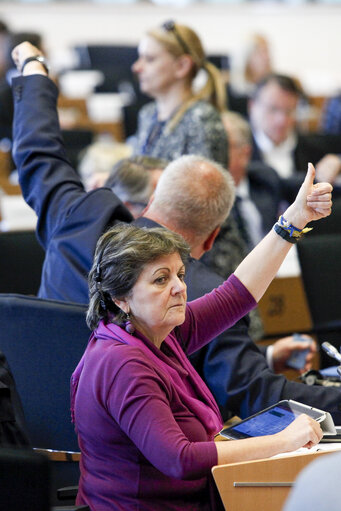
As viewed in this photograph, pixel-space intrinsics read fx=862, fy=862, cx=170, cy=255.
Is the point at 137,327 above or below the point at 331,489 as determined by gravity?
below

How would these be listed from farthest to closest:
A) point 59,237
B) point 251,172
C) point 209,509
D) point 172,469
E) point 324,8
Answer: point 324,8, point 251,172, point 59,237, point 209,509, point 172,469

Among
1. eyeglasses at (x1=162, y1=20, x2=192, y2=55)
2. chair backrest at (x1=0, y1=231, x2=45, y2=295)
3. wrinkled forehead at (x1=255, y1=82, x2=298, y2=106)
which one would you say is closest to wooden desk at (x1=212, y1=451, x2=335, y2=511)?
chair backrest at (x1=0, y1=231, x2=45, y2=295)

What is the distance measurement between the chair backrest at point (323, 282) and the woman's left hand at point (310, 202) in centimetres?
132

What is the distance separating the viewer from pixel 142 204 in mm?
2887

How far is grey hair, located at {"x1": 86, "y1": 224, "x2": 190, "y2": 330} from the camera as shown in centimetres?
179

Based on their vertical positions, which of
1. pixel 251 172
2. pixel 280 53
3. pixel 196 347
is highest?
pixel 196 347

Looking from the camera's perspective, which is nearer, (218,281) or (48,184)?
(218,281)

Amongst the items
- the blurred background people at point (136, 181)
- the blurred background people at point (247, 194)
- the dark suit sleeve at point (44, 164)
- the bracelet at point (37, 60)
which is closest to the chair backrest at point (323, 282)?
the blurred background people at point (247, 194)

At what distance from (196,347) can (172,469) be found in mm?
473

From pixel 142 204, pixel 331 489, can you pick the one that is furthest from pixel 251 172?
pixel 331 489

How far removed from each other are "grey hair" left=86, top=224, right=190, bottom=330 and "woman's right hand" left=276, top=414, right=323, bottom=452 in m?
0.41

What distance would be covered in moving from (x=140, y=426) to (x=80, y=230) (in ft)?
3.11

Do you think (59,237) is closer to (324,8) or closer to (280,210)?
(280,210)

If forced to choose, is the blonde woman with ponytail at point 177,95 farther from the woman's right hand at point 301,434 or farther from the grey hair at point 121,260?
the woman's right hand at point 301,434
